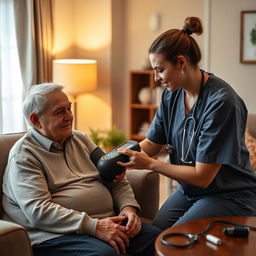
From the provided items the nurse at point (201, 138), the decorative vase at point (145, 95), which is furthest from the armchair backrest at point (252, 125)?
the nurse at point (201, 138)

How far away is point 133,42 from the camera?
15.7 feet

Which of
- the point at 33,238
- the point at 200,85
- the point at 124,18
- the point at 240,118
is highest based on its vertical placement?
the point at 124,18

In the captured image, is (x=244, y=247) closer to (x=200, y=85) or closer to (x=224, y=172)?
(x=224, y=172)

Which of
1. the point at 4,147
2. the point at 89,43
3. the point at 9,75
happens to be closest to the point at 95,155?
the point at 4,147

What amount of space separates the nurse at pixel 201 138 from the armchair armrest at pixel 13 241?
516 mm

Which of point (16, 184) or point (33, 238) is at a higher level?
point (16, 184)

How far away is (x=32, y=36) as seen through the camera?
3.88 m

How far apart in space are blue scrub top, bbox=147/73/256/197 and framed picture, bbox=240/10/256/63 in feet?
7.07

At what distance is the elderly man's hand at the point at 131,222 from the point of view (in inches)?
78.1

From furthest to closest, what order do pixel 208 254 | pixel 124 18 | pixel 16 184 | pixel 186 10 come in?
pixel 124 18
pixel 186 10
pixel 16 184
pixel 208 254

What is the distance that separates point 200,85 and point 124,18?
114 inches

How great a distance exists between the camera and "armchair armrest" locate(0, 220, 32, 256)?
1625mm

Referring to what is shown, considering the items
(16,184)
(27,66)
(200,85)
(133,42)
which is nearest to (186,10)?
(133,42)

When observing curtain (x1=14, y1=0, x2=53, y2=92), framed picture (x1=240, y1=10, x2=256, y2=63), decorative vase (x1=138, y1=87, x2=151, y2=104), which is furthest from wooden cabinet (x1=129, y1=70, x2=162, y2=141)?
curtain (x1=14, y1=0, x2=53, y2=92)
